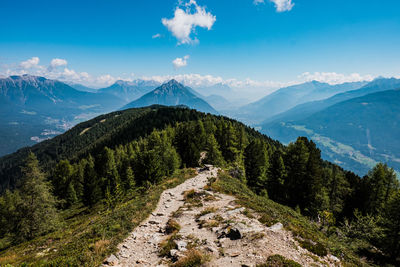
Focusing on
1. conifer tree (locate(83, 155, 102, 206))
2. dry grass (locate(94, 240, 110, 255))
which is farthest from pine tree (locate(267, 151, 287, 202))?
conifer tree (locate(83, 155, 102, 206))

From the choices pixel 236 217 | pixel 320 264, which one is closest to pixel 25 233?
pixel 236 217

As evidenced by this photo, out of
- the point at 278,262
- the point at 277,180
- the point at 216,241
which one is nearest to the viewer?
the point at 278,262

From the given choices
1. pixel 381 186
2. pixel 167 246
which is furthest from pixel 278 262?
pixel 381 186

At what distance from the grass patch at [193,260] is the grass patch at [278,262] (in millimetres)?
3095

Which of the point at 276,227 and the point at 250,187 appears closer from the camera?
the point at 276,227

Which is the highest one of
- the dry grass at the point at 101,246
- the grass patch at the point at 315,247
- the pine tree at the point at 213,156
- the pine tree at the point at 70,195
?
the grass patch at the point at 315,247

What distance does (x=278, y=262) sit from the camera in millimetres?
9992

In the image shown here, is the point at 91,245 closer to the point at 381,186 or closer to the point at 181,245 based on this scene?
the point at 181,245

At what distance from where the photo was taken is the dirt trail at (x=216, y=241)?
1112cm

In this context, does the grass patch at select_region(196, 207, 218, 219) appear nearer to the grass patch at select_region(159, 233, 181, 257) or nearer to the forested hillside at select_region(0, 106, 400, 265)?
the grass patch at select_region(159, 233, 181, 257)

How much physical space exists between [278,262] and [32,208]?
3708cm

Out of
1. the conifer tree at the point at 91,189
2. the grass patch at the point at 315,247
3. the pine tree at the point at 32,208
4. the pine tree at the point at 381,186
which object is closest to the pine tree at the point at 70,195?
the conifer tree at the point at 91,189

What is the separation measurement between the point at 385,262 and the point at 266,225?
19119mm

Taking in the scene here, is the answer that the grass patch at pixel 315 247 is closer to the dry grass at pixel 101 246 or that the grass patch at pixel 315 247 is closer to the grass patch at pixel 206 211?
the grass patch at pixel 206 211
